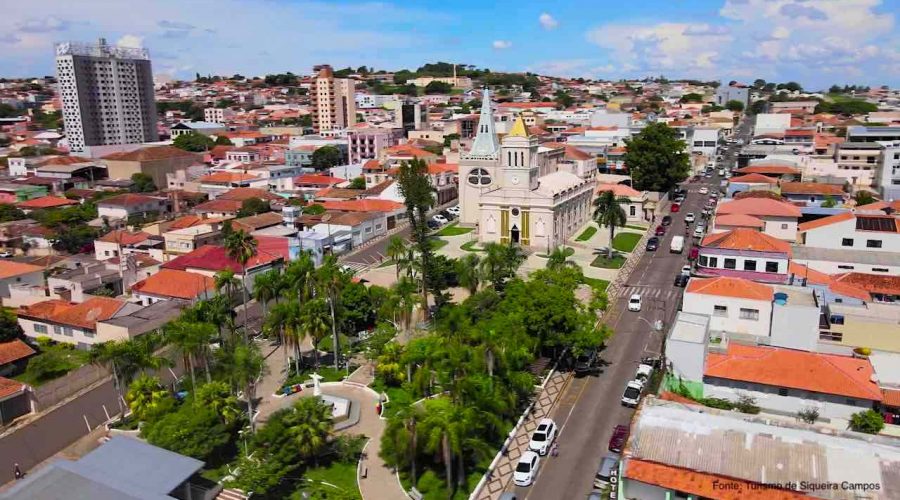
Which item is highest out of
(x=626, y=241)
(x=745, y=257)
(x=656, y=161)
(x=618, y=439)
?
(x=656, y=161)

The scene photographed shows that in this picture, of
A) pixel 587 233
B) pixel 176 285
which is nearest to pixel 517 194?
pixel 587 233

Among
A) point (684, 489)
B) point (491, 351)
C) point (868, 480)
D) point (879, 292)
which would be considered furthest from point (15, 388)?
point (879, 292)

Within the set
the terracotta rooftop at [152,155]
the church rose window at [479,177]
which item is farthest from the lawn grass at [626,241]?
the terracotta rooftop at [152,155]

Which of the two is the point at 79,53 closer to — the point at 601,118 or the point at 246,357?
the point at 601,118

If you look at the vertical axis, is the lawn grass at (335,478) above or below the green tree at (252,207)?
below

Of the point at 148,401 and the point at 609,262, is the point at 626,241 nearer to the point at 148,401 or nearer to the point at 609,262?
the point at 609,262

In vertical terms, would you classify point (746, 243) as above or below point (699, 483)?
above

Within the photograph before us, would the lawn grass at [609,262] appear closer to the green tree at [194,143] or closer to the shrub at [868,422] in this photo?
the shrub at [868,422]
